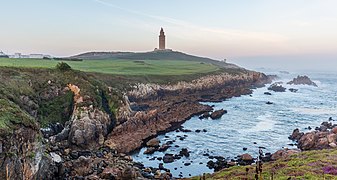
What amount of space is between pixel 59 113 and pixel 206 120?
25.7m

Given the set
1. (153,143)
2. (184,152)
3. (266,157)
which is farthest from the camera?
(153,143)

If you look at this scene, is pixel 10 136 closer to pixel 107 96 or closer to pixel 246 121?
pixel 107 96

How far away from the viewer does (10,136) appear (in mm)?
20922

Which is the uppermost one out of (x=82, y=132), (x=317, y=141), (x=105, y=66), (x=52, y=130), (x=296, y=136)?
(x=105, y=66)

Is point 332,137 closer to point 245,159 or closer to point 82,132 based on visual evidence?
point 245,159

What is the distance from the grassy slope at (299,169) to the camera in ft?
70.8

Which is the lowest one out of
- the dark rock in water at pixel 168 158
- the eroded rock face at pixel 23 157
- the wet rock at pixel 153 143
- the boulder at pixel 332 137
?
the dark rock in water at pixel 168 158

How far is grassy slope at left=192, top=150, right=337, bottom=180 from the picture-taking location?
21.6m

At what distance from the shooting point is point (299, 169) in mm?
23078

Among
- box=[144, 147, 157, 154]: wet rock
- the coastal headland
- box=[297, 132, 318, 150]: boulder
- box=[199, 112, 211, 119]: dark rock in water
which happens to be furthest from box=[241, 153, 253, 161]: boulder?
box=[199, 112, 211, 119]: dark rock in water

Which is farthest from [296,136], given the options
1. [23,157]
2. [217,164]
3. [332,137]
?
[23,157]

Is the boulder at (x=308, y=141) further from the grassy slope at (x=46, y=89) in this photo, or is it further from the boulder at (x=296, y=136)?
the grassy slope at (x=46, y=89)

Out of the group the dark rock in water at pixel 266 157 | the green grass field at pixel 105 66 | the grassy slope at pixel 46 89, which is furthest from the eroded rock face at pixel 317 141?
the green grass field at pixel 105 66

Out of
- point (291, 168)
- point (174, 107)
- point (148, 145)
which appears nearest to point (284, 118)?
point (174, 107)
